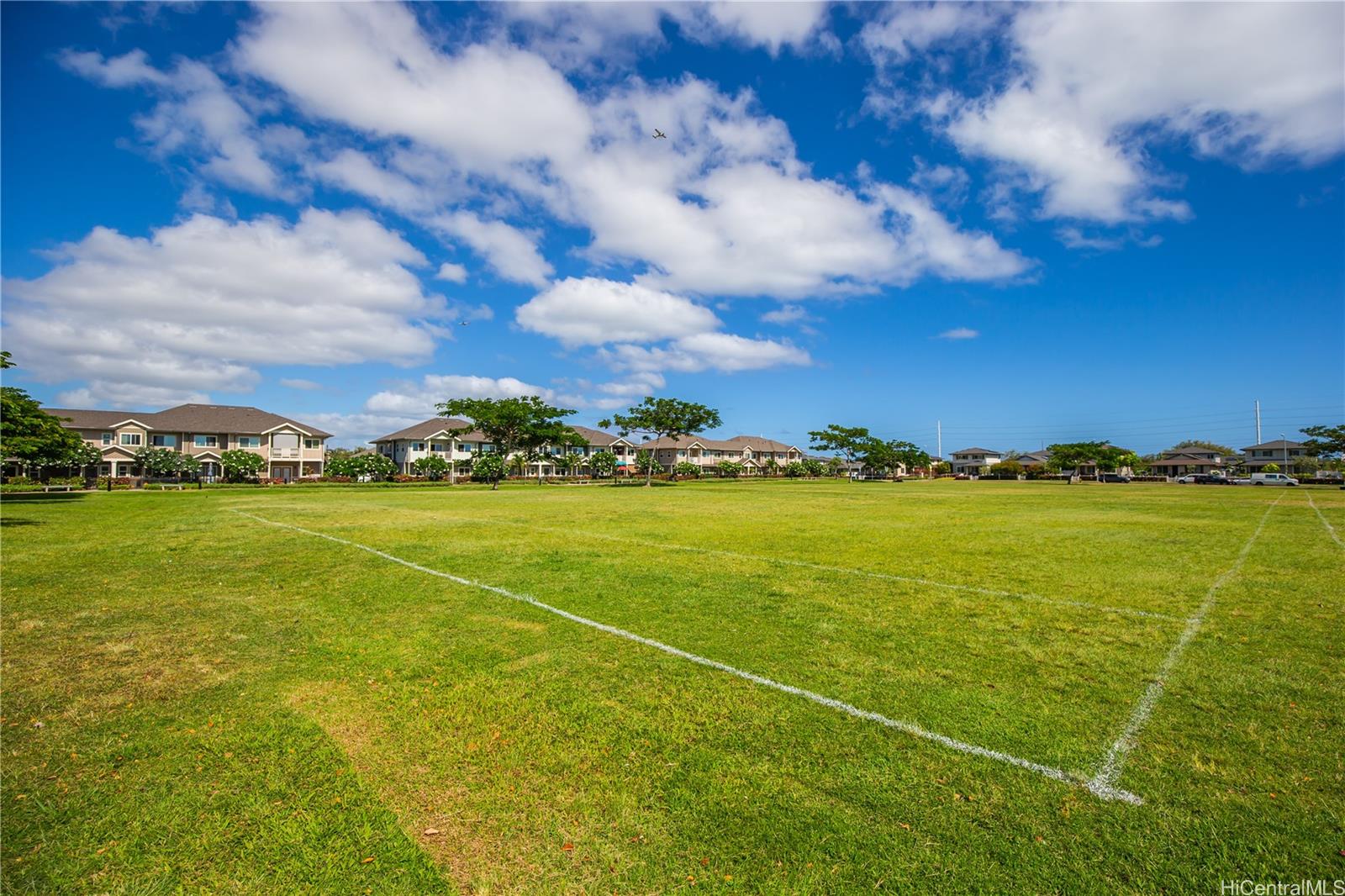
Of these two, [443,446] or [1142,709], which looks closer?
[1142,709]

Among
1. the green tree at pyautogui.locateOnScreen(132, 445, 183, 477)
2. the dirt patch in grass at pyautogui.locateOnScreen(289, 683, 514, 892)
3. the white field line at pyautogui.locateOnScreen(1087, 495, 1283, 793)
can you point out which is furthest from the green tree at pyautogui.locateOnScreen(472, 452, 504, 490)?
the white field line at pyautogui.locateOnScreen(1087, 495, 1283, 793)

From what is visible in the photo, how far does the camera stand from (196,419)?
66125 mm

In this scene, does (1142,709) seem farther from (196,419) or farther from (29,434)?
(196,419)

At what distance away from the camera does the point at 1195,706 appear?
508 centimetres

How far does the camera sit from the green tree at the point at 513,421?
179 feet

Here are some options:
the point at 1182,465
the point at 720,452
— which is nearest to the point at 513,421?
the point at 720,452

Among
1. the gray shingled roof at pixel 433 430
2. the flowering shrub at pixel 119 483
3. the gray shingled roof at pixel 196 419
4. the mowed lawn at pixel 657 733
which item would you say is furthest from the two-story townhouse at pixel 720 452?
the mowed lawn at pixel 657 733

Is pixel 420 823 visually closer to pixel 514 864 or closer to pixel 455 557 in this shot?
pixel 514 864

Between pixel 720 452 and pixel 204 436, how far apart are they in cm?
7732

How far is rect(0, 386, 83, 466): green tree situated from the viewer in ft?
65.1

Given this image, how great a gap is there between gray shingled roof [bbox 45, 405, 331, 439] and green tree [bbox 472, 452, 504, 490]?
2095cm

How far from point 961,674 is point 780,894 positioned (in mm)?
3683

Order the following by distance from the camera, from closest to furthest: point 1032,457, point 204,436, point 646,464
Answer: point 204,436 → point 646,464 → point 1032,457

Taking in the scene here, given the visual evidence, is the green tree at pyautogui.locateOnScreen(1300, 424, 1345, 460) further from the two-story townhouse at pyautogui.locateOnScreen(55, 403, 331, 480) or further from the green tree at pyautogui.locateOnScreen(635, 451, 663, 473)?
the two-story townhouse at pyautogui.locateOnScreen(55, 403, 331, 480)
